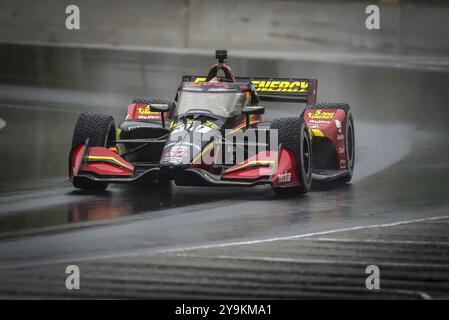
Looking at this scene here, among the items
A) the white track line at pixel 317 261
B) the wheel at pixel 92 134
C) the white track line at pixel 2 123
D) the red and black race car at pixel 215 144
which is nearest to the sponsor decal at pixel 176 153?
the red and black race car at pixel 215 144

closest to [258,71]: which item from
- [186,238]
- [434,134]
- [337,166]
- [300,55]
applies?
[300,55]

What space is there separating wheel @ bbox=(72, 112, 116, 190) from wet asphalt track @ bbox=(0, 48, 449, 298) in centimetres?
18

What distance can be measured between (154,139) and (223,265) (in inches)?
199

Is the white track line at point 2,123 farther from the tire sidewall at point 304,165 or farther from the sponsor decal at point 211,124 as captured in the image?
the tire sidewall at point 304,165

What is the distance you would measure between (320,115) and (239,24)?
13.0m

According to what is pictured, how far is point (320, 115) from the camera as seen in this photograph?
16500 mm

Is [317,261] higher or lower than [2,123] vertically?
lower

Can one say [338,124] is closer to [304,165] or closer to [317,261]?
[304,165]

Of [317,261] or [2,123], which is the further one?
[2,123]

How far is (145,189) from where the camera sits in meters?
15.4

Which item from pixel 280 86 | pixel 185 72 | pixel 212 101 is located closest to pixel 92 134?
pixel 212 101

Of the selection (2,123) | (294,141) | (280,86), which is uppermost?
(280,86)

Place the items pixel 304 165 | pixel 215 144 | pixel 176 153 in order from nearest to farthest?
pixel 176 153 < pixel 215 144 < pixel 304 165

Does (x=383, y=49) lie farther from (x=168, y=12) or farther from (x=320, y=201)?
(x=320, y=201)
